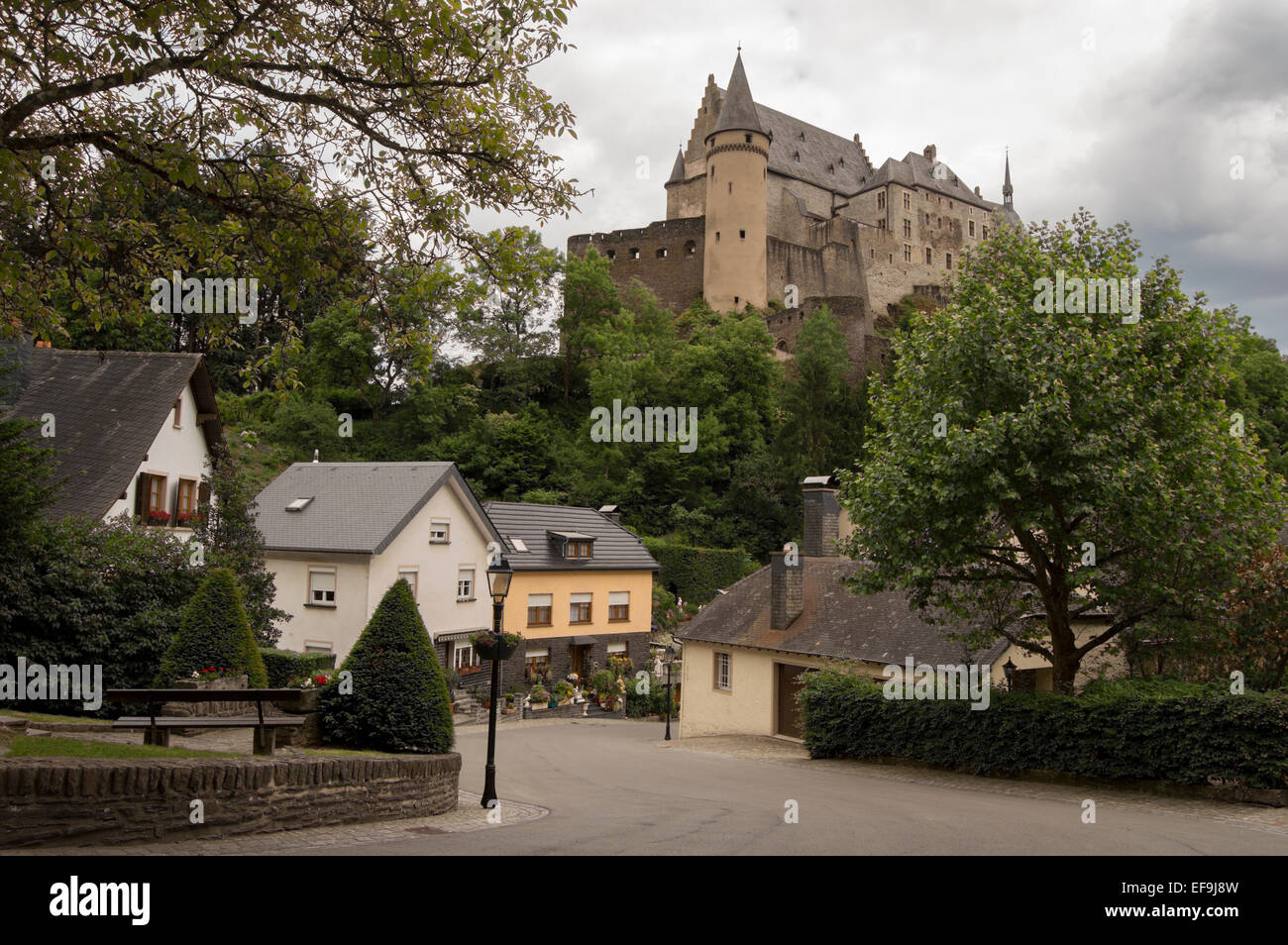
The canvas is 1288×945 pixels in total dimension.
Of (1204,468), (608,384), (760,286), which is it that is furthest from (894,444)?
(760,286)

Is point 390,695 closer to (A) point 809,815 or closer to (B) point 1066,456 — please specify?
(A) point 809,815

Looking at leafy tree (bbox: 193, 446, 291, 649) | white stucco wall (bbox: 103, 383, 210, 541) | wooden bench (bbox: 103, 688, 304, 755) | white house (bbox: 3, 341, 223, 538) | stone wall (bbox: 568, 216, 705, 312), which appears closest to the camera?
wooden bench (bbox: 103, 688, 304, 755)

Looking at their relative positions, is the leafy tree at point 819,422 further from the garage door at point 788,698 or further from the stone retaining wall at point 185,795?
the stone retaining wall at point 185,795

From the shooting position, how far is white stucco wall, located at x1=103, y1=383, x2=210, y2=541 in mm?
22422

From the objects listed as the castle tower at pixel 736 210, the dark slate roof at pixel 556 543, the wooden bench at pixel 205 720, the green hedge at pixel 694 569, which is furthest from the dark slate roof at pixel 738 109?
the wooden bench at pixel 205 720

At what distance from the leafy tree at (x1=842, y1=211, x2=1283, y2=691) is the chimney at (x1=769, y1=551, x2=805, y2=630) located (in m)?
8.82

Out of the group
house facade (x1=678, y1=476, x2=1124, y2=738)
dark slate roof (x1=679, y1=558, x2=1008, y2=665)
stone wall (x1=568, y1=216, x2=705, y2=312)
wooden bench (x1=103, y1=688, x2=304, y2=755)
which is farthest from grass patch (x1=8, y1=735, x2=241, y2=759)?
stone wall (x1=568, y1=216, x2=705, y2=312)

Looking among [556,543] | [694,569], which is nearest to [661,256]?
[694,569]

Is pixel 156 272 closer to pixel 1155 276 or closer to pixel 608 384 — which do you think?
pixel 1155 276

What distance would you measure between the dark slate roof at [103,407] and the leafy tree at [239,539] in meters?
1.96

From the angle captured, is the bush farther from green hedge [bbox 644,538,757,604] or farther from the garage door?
green hedge [bbox 644,538,757,604]

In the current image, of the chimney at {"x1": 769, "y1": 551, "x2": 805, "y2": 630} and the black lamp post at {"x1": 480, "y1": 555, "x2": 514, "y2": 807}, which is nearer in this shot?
the black lamp post at {"x1": 480, "y1": 555, "x2": 514, "y2": 807}

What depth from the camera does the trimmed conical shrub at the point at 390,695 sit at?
12.6 metres

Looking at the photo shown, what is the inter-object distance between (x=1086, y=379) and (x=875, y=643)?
10.4 meters
